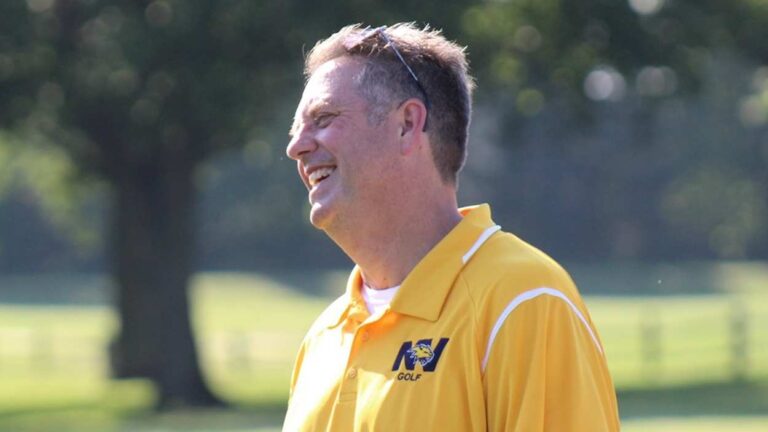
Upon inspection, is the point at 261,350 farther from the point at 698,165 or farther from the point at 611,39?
the point at 698,165

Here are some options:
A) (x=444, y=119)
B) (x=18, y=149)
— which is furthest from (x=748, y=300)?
(x=444, y=119)

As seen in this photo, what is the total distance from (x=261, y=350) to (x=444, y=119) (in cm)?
3310

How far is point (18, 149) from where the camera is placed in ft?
90.9

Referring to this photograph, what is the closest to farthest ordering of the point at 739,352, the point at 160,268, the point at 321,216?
the point at 321,216 → the point at 160,268 → the point at 739,352

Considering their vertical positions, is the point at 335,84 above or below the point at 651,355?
above

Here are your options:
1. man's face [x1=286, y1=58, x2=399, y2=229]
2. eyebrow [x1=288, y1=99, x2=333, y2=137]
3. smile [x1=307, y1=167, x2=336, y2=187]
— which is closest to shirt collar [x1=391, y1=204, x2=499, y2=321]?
man's face [x1=286, y1=58, x2=399, y2=229]

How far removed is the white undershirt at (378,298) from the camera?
136 inches

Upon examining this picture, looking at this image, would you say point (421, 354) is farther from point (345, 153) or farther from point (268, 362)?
point (268, 362)

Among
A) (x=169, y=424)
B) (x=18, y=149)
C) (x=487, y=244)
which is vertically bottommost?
(x=169, y=424)

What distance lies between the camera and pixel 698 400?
2134 centimetres

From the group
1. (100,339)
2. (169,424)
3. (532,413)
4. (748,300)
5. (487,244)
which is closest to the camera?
(532,413)

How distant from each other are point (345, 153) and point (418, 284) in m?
0.35

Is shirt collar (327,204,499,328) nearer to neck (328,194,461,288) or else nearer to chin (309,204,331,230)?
neck (328,194,461,288)

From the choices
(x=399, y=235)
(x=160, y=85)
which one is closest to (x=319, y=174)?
(x=399, y=235)
